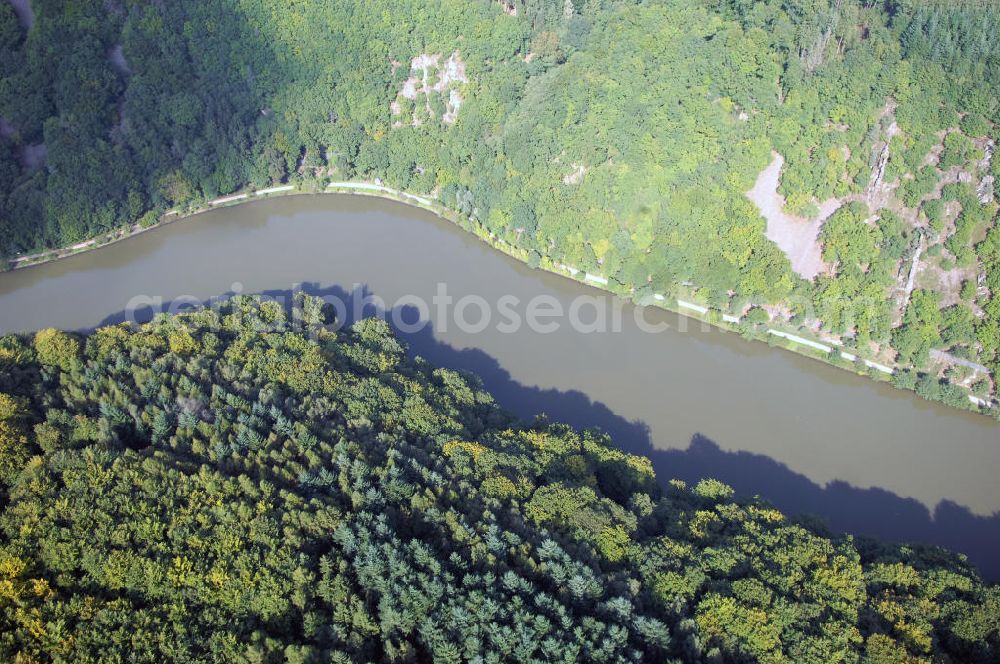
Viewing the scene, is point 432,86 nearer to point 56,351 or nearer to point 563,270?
point 563,270

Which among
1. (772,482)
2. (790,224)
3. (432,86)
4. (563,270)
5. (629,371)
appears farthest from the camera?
(432,86)

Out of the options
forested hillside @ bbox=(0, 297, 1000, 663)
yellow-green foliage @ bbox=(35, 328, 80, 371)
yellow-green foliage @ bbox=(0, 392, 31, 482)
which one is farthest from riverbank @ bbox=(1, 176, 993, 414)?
yellow-green foliage @ bbox=(0, 392, 31, 482)

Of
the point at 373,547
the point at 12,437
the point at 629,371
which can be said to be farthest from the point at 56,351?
the point at 629,371

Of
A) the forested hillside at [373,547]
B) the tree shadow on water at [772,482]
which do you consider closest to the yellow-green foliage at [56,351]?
the forested hillside at [373,547]

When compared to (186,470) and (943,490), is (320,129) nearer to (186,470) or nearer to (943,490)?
(186,470)

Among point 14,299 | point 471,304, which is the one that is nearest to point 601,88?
point 471,304

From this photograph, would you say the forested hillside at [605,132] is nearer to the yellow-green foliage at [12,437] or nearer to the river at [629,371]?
the river at [629,371]
